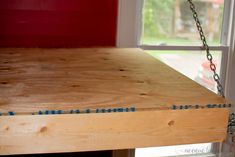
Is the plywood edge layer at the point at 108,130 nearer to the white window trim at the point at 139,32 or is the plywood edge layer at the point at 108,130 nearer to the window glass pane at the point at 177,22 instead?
the white window trim at the point at 139,32

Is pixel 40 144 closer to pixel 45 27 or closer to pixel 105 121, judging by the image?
pixel 105 121

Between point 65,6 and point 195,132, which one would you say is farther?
point 65,6

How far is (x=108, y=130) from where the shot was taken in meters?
1.34

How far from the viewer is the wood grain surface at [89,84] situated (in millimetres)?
1375

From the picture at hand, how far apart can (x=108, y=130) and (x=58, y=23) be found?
1.49 m

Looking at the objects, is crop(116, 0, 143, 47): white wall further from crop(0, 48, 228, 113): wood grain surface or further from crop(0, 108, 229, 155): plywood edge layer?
crop(0, 108, 229, 155): plywood edge layer

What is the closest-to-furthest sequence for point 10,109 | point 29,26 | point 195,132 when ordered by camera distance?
1. point 10,109
2. point 195,132
3. point 29,26

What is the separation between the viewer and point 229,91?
3051 millimetres

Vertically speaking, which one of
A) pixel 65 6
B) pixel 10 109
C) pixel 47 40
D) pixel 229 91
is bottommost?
pixel 229 91

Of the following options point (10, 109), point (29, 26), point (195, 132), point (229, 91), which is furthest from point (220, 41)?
point (10, 109)

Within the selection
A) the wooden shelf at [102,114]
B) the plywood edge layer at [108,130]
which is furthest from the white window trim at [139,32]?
the plywood edge layer at [108,130]

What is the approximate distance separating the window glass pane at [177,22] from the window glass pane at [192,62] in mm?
88

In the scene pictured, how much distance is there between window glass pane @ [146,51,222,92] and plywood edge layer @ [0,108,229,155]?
1.53m

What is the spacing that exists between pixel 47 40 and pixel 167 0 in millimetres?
1003
